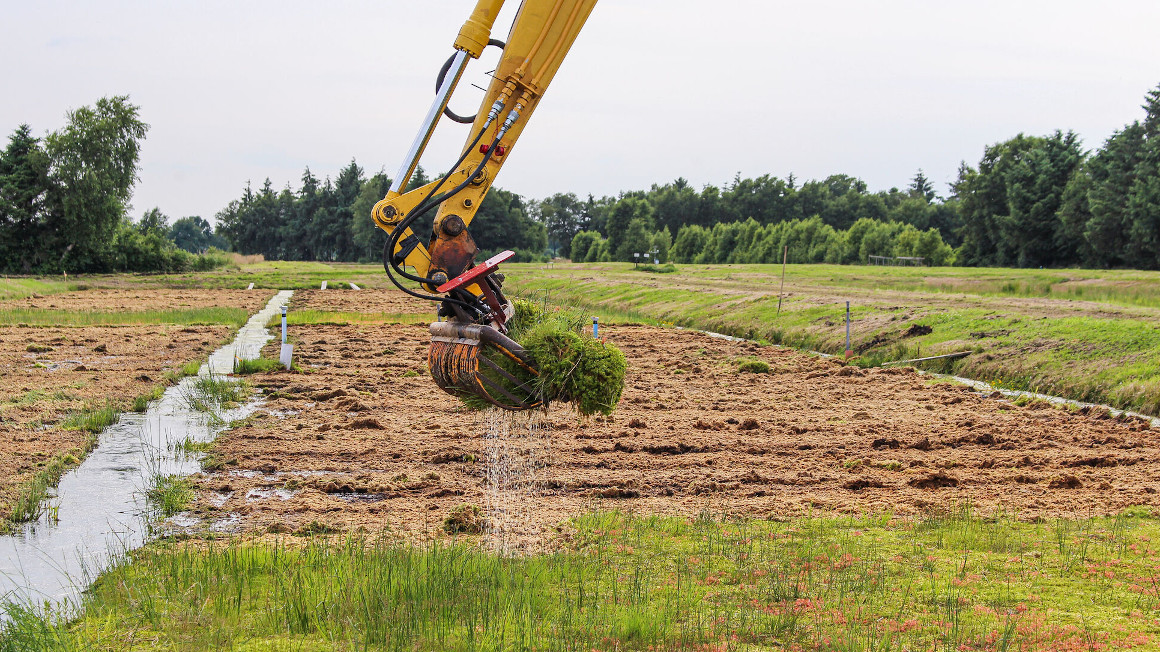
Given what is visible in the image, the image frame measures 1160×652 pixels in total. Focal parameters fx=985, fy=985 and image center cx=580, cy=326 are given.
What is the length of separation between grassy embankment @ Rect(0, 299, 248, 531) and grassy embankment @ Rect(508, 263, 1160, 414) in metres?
5.24

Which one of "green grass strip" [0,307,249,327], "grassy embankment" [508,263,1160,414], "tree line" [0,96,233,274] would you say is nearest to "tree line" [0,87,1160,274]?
"tree line" [0,96,233,274]

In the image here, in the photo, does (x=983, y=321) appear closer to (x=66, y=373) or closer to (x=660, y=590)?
(x=660, y=590)

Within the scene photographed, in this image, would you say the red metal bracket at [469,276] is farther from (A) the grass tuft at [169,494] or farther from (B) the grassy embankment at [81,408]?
(B) the grassy embankment at [81,408]

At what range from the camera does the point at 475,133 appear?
7781 mm

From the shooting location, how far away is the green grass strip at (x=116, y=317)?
29047 mm

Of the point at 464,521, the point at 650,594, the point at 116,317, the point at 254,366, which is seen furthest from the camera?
the point at 116,317

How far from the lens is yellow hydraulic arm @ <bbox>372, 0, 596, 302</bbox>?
7.61 meters

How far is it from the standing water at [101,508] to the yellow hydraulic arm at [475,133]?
10.2 feet

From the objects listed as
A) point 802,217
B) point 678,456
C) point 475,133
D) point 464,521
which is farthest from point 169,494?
point 802,217

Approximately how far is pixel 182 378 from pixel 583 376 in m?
12.0

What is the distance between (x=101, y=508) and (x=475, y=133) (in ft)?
15.9

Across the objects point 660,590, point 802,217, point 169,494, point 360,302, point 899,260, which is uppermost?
point 802,217

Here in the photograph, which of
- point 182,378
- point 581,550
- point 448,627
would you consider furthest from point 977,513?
point 182,378

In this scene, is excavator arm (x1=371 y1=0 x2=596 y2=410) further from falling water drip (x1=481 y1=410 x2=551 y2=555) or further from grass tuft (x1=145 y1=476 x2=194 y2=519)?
grass tuft (x1=145 y1=476 x2=194 y2=519)
